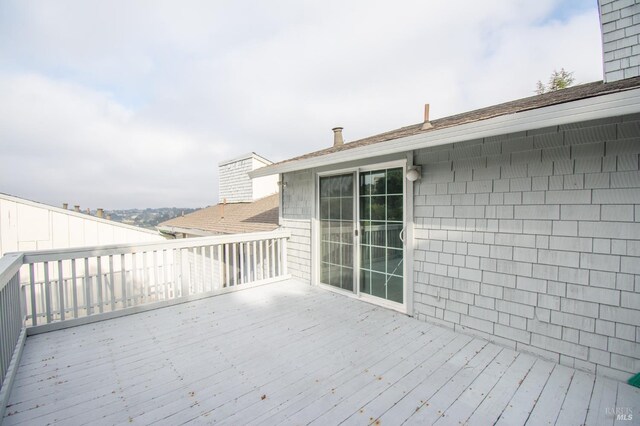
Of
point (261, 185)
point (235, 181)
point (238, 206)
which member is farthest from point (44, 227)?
point (261, 185)

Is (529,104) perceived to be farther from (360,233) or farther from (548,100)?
(360,233)

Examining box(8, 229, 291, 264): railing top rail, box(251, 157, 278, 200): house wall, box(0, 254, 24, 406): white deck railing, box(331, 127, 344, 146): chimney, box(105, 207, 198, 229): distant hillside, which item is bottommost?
box(0, 254, 24, 406): white deck railing

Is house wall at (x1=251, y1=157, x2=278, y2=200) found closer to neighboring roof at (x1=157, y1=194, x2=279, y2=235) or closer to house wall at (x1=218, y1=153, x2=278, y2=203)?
Answer: house wall at (x1=218, y1=153, x2=278, y2=203)

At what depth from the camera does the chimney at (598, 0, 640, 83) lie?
129 inches

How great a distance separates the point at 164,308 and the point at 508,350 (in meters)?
4.10

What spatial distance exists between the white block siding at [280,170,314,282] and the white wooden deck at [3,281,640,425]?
1.70 metres

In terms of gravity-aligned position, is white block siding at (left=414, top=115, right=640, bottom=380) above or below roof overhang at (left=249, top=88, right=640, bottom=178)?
below

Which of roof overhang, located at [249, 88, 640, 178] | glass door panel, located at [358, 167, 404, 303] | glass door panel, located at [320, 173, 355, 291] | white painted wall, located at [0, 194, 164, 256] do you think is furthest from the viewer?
white painted wall, located at [0, 194, 164, 256]

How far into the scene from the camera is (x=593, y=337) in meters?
2.19

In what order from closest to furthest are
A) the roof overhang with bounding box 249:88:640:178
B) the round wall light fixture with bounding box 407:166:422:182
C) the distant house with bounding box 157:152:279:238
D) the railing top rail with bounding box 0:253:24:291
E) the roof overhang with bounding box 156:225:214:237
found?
1. the roof overhang with bounding box 249:88:640:178
2. the railing top rail with bounding box 0:253:24:291
3. the round wall light fixture with bounding box 407:166:422:182
4. the distant house with bounding box 157:152:279:238
5. the roof overhang with bounding box 156:225:214:237

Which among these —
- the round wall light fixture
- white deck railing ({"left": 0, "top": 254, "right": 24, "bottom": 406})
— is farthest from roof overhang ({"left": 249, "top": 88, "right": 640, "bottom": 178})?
white deck railing ({"left": 0, "top": 254, "right": 24, "bottom": 406})

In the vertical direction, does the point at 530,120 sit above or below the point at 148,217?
above

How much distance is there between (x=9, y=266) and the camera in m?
→ 2.13

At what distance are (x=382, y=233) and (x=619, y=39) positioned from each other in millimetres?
3779
